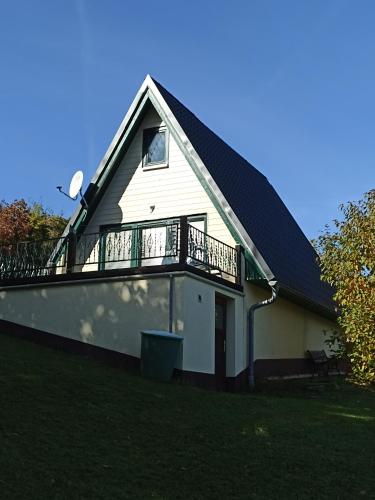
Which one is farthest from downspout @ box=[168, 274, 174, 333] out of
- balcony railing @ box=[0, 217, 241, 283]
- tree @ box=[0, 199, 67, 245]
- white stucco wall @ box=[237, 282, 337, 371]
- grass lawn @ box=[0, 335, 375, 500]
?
tree @ box=[0, 199, 67, 245]

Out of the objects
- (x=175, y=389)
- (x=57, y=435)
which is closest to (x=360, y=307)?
(x=175, y=389)

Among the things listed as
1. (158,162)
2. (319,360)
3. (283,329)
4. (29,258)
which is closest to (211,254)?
(158,162)

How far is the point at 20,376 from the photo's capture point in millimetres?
8844

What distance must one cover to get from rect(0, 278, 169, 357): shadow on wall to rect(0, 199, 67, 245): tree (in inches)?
709

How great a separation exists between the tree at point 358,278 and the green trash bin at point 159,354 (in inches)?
131

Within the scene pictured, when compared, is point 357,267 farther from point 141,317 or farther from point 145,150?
point 145,150

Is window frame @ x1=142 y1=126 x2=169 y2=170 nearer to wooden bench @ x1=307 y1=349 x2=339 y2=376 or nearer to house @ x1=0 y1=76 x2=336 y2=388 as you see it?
house @ x1=0 y1=76 x2=336 y2=388

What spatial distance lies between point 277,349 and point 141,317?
18.7 ft

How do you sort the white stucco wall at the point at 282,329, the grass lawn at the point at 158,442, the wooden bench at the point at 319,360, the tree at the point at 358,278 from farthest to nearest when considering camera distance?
the wooden bench at the point at 319,360 < the white stucco wall at the point at 282,329 < the tree at the point at 358,278 < the grass lawn at the point at 158,442

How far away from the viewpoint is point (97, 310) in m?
13.9

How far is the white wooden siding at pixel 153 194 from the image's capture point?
1602 centimetres

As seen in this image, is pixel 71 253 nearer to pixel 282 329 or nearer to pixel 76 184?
pixel 76 184

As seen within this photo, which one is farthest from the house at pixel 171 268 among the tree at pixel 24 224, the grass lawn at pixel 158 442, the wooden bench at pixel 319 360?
the tree at pixel 24 224

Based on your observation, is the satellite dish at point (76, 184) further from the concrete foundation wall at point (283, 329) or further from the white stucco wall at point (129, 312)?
the concrete foundation wall at point (283, 329)
